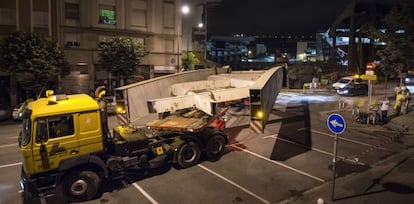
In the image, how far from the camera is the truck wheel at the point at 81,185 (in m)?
9.28

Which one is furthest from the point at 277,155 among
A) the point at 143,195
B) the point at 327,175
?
the point at 143,195

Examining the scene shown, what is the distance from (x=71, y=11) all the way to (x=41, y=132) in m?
25.1

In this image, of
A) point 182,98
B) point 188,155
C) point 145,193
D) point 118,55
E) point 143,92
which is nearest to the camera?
point 145,193

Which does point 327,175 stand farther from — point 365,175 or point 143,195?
point 143,195

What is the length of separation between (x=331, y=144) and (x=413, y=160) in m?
3.61

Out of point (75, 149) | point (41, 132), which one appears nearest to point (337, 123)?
point (75, 149)

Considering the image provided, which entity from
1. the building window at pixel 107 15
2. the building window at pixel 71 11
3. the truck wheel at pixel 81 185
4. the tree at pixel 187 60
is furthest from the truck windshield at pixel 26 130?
the tree at pixel 187 60

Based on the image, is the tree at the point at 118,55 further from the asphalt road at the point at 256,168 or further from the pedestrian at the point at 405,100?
the pedestrian at the point at 405,100

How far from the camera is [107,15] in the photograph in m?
32.2

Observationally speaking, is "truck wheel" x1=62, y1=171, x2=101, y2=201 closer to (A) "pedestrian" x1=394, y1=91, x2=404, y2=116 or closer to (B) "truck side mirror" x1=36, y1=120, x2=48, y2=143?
(B) "truck side mirror" x1=36, y1=120, x2=48, y2=143

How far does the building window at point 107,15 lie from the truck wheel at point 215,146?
23.7m

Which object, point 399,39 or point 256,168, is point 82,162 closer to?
point 256,168

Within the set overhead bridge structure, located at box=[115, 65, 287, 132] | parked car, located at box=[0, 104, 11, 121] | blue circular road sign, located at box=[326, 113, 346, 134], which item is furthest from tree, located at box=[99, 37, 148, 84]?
blue circular road sign, located at box=[326, 113, 346, 134]

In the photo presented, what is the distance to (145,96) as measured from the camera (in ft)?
43.4
